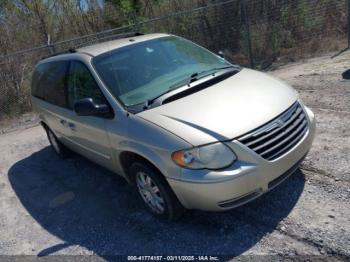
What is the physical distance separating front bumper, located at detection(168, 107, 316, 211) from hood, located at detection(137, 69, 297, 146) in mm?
214

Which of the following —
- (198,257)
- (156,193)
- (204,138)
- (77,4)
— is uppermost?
(77,4)

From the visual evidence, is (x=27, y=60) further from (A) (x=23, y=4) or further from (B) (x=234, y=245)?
(B) (x=234, y=245)

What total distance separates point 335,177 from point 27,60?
30.1 feet

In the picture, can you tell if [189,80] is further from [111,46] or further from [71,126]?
[71,126]

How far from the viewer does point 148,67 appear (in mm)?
4219

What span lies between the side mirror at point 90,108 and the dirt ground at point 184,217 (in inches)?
46.7

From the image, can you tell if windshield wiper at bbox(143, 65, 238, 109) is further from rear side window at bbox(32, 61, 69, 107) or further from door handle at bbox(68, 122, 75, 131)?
rear side window at bbox(32, 61, 69, 107)

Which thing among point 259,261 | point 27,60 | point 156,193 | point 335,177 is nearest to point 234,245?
point 259,261

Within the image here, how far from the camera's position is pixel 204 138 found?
311 cm

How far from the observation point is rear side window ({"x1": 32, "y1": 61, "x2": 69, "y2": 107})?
4977 mm

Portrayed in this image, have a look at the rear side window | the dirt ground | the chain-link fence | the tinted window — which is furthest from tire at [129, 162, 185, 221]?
the chain-link fence

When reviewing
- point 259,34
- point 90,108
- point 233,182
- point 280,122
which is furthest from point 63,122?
point 259,34

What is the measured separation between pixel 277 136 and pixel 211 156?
0.66 metres

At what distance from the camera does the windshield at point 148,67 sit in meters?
3.91
